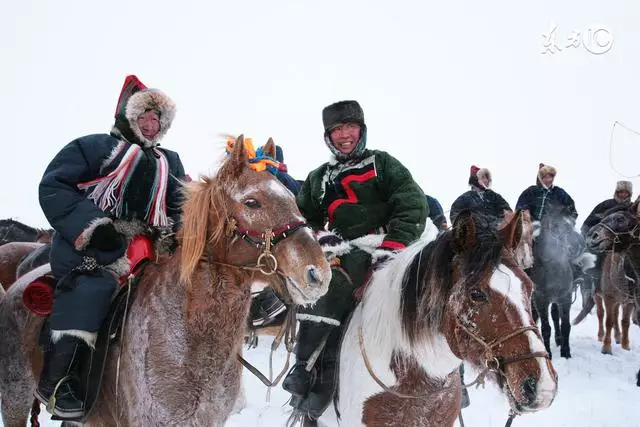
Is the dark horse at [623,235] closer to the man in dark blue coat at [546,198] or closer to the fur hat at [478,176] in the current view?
the man in dark blue coat at [546,198]

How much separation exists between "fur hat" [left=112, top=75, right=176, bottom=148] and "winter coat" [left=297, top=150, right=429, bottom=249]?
1382 mm

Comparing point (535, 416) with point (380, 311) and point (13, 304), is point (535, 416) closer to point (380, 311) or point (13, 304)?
point (380, 311)

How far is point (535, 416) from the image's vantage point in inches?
280

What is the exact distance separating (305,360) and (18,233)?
34.4 feet

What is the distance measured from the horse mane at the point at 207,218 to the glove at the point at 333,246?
1120 millimetres

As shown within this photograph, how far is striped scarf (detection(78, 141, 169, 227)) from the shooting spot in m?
3.45

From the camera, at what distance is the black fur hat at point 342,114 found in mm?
4250

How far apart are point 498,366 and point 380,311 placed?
0.98 meters

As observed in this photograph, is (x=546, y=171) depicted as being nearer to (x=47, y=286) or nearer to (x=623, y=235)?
(x=623, y=235)

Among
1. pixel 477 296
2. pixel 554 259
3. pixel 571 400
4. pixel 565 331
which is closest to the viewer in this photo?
pixel 477 296

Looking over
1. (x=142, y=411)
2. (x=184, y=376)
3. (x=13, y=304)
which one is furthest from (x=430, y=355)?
(x=13, y=304)

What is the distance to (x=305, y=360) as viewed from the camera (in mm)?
3867

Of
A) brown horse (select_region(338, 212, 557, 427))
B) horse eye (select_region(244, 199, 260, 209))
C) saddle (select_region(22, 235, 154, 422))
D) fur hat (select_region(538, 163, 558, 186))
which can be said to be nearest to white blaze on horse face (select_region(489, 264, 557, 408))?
brown horse (select_region(338, 212, 557, 427))

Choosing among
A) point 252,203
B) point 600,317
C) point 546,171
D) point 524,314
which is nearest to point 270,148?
point 252,203
